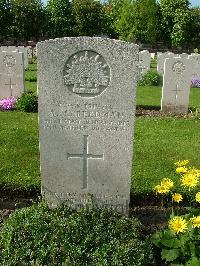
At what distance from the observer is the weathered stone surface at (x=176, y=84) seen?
35.7 ft

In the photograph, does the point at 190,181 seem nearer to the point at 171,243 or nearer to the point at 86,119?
the point at 171,243

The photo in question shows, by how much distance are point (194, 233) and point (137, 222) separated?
2.43 feet

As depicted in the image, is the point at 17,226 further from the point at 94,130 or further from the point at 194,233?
the point at 194,233

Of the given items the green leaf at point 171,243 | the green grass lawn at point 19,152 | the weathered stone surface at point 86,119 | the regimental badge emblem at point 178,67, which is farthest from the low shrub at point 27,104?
the green leaf at point 171,243

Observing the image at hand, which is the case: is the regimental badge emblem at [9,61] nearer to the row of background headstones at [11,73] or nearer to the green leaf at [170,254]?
the row of background headstones at [11,73]

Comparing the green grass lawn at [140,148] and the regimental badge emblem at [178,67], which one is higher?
the regimental badge emblem at [178,67]

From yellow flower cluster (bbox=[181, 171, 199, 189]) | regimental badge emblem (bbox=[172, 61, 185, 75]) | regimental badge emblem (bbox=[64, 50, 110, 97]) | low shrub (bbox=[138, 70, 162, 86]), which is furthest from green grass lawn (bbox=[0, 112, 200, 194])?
low shrub (bbox=[138, 70, 162, 86])

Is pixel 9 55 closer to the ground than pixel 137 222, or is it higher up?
higher up

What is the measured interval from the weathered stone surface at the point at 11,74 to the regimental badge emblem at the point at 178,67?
13.4ft

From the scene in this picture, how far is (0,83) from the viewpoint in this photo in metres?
11.7

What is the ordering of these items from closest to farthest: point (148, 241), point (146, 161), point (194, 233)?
point (194, 233) < point (148, 241) < point (146, 161)

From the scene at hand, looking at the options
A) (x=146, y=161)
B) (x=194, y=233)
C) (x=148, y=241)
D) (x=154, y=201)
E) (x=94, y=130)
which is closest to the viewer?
(x=194, y=233)

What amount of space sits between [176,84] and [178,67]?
0.48m

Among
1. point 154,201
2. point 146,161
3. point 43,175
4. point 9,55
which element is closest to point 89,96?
point 43,175
